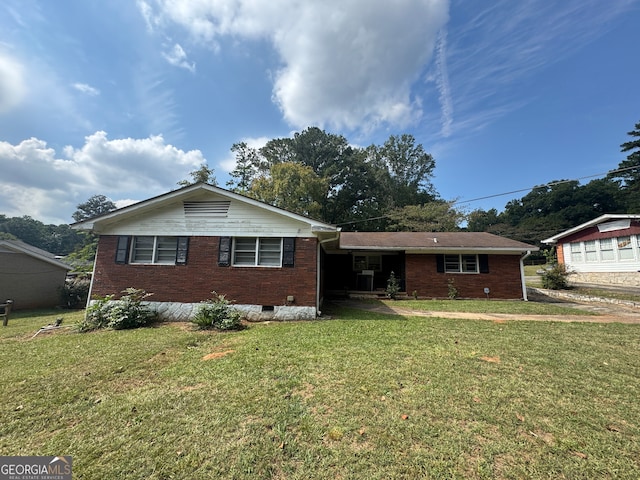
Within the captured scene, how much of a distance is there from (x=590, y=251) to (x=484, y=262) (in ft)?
38.0

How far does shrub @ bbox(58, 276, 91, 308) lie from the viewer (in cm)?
1450

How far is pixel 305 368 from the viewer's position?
14.6 ft

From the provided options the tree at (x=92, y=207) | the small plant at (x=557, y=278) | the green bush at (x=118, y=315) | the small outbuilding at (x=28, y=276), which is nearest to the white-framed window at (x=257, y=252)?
the green bush at (x=118, y=315)

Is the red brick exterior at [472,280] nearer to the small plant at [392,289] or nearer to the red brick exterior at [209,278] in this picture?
the small plant at [392,289]

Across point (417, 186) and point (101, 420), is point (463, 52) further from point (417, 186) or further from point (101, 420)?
point (417, 186)

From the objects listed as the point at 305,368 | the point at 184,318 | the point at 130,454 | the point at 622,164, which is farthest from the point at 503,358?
the point at 622,164

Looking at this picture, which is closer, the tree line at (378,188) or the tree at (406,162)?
the tree line at (378,188)

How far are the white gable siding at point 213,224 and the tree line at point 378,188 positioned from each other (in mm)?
18604

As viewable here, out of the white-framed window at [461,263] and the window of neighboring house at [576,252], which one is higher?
the window of neighboring house at [576,252]

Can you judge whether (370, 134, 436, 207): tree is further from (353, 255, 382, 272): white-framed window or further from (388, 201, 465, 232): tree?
(353, 255, 382, 272): white-framed window

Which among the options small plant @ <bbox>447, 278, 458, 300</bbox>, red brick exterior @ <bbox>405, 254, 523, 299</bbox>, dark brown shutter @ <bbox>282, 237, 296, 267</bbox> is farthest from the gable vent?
small plant @ <bbox>447, 278, 458, 300</bbox>

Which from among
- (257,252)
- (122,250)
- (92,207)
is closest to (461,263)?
(257,252)

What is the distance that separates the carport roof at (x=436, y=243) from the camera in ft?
41.6

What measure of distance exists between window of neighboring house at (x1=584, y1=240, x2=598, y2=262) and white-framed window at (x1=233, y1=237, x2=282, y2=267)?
72.0 feet
